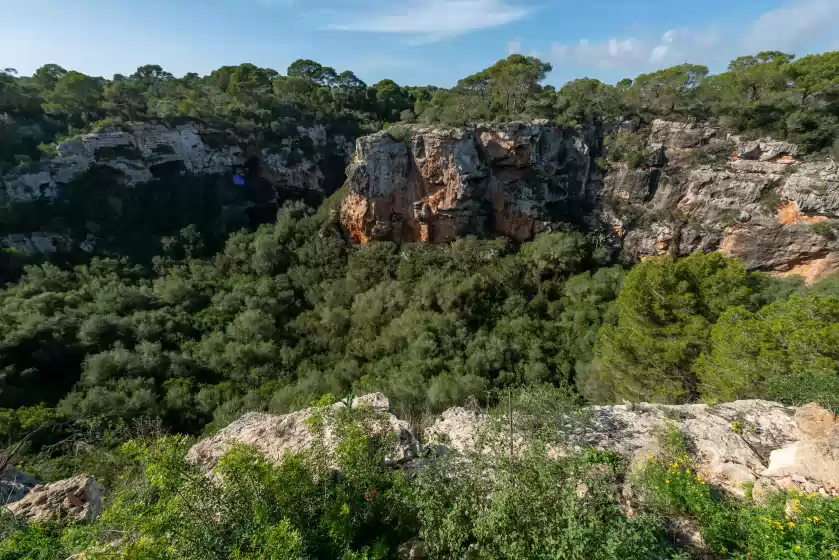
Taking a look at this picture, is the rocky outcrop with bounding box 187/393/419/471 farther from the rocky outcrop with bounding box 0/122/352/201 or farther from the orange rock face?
the rocky outcrop with bounding box 0/122/352/201

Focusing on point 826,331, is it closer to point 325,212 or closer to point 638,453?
point 638,453

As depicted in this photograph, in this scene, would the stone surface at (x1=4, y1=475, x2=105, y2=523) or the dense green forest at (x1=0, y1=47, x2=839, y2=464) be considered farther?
the dense green forest at (x1=0, y1=47, x2=839, y2=464)

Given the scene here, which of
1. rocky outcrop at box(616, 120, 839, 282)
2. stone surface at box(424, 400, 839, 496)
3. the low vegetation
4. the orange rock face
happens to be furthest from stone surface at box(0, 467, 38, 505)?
rocky outcrop at box(616, 120, 839, 282)

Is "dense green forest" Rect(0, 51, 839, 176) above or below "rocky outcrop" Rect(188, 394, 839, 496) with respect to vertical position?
above

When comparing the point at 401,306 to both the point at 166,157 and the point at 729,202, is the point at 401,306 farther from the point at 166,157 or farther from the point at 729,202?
the point at 166,157

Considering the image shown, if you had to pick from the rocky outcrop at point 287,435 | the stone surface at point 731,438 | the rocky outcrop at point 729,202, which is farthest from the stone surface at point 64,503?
the rocky outcrop at point 729,202

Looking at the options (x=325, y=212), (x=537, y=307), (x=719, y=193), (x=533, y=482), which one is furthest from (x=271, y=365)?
(x=719, y=193)

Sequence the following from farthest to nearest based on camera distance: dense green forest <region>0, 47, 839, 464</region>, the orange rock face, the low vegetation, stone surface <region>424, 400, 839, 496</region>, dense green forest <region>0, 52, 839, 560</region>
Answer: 1. the orange rock face
2. dense green forest <region>0, 47, 839, 464</region>
3. stone surface <region>424, 400, 839, 496</region>
4. dense green forest <region>0, 52, 839, 560</region>
5. the low vegetation
